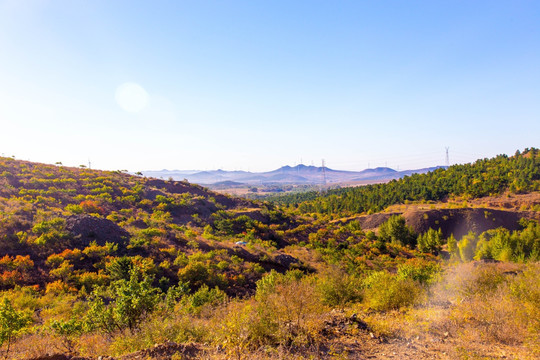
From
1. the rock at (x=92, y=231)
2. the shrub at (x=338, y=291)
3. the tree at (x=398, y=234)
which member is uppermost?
the rock at (x=92, y=231)

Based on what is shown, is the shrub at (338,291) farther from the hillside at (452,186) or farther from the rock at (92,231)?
the hillside at (452,186)

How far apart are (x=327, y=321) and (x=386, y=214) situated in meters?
63.8

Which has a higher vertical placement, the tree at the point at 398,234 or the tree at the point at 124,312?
the tree at the point at 124,312

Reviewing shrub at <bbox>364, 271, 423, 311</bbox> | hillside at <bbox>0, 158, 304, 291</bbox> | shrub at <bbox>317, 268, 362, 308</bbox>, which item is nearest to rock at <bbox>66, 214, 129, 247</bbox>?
hillside at <bbox>0, 158, 304, 291</bbox>

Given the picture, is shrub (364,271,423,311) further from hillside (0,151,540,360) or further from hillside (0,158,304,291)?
hillside (0,158,304,291)

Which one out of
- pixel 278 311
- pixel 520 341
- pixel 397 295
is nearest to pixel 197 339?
pixel 278 311

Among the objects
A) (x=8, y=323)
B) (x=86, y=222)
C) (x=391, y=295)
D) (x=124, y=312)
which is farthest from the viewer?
(x=86, y=222)

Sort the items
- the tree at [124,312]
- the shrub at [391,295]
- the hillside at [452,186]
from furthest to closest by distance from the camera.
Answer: the hillside at [452,186] < the shrub at [391,295] < the tree at [124,312]

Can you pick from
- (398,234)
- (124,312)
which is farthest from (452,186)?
(124,312)

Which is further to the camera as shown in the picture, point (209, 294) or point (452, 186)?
point (452, 186)

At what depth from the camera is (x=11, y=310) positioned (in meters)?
6.88

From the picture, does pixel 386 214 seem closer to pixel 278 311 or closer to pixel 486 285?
pixel 486 285

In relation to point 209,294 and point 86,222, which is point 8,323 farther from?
point 86,222

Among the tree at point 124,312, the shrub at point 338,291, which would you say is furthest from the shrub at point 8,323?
the shrub at point 338,291
